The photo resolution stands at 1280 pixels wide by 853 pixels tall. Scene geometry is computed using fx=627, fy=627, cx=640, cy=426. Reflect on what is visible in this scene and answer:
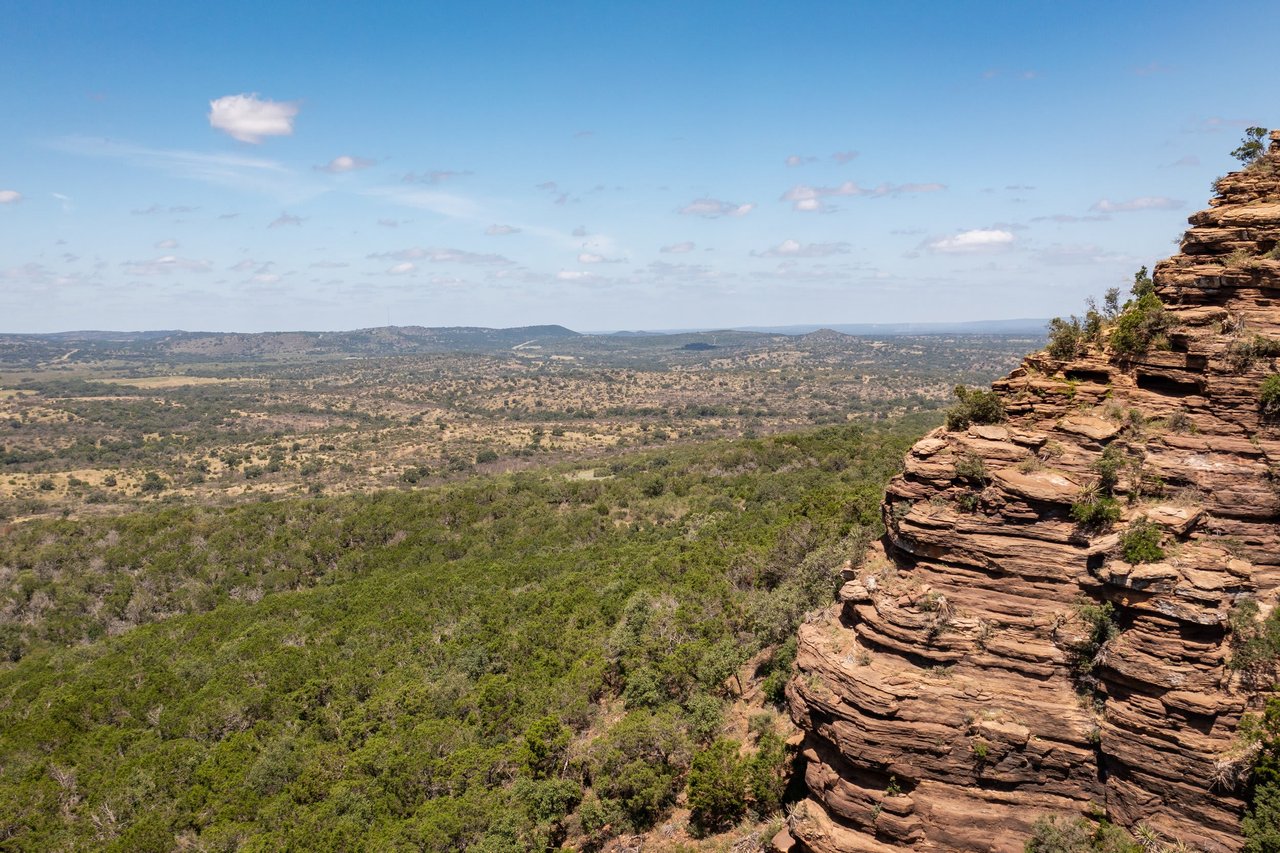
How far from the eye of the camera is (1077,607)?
59.0 ft

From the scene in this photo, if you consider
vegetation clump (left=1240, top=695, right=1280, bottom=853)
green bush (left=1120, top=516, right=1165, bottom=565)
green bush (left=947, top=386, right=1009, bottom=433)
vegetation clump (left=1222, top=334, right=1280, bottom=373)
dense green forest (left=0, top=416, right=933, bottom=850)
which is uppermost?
vegetation clump (left=1222, top=334, right=1280, bottom=373)

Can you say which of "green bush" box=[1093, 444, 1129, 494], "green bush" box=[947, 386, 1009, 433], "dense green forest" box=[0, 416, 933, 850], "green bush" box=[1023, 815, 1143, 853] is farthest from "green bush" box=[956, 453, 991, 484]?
"green bush" box=[1023, 815, 1143, 853]

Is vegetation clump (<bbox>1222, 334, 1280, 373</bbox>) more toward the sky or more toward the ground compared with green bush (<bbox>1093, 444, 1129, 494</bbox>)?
more toward the sky

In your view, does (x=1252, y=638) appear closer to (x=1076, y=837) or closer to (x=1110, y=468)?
(x=1110, y=468)

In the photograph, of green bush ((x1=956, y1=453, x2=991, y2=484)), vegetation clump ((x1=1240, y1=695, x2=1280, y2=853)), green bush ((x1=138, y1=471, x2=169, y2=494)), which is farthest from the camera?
green bush ((x1=138, y1=471, x2=169, y2=494))

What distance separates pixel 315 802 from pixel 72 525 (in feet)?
282

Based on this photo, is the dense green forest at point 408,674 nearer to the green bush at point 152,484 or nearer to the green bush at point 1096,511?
the green bush at point 1096,511

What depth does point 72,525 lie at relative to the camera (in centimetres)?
9006

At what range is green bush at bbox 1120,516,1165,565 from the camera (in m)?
16.8

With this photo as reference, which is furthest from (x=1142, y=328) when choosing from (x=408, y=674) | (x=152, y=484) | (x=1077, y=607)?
(x=152, y=484)

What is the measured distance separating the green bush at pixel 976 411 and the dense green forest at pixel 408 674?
7.36 m

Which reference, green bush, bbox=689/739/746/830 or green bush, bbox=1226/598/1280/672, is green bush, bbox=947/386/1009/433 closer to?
green bush, bbox=1226/598/1280/672

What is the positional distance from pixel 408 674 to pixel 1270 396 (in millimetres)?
49350

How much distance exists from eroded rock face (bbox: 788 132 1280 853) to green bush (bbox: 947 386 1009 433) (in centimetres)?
63
